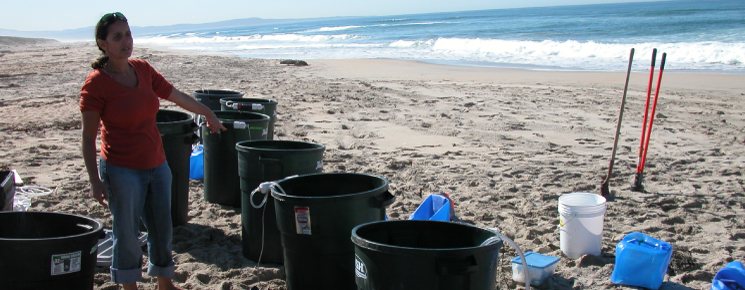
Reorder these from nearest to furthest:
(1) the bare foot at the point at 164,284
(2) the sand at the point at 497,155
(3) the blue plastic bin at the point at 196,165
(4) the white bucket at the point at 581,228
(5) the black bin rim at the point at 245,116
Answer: (1) the bare foot at the point at 164,284
(4) the white bucket at the point at 581,228
(2) the sand at the point at 497,155
(5) the black bin rim at the point at 245,116
(3) the blue plastic bin at the point at 196,165

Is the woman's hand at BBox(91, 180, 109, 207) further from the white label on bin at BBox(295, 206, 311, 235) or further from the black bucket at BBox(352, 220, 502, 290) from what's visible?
the black bucket at BBox(352, 220, 502, 290)

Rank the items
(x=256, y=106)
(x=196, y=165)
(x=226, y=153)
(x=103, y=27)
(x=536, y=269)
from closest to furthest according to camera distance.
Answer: (x=103, y=27), (x=536, y=269), (x=226, y=153), (x=256, y=106), (x=196, y=165)

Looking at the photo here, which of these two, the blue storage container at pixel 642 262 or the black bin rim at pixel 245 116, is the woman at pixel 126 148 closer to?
the black bin rim at pixel 245 116

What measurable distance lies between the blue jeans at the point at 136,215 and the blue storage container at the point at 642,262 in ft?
8.43

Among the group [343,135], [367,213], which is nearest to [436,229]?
[367,213]

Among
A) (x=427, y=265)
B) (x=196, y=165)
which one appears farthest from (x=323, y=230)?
(x=196, y=165)

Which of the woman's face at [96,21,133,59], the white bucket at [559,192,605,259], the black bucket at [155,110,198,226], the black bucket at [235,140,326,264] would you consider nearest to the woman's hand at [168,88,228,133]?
the black bucket at [235,140,326,264]

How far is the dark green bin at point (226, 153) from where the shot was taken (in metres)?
4.33

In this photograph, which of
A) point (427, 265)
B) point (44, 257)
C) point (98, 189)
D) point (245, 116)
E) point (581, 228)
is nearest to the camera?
point (427, 265)

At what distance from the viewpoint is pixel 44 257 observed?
2217 millimetres

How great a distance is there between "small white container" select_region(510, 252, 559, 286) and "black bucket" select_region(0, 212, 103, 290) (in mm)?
2275

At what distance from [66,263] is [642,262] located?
2924 millimetres

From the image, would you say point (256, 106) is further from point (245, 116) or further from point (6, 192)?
point (6, 192)

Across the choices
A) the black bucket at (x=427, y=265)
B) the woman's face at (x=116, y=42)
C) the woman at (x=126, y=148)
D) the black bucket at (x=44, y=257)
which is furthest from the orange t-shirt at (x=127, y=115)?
the black bucket at (x=427, y=265)
